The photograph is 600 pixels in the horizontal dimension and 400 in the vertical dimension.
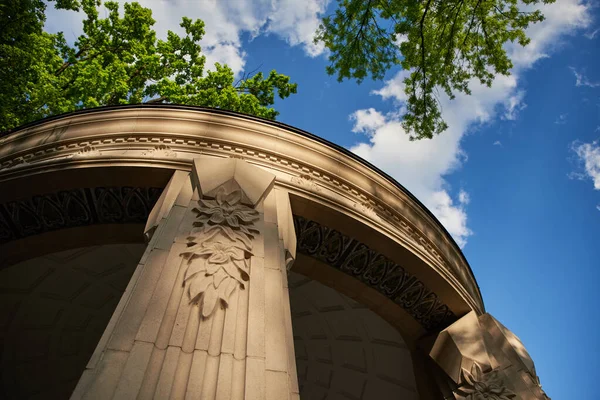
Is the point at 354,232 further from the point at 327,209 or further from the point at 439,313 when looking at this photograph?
the point at 439,313

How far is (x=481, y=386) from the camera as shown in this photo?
311 inches

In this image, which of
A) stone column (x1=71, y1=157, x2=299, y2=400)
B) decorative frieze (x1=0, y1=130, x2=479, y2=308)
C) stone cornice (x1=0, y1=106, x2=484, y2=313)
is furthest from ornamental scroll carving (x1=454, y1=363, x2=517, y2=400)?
stone column (x1=71, y1=157, x2=299, y2=400)

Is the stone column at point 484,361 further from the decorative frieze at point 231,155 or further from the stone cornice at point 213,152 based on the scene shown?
the decorative frieze at point 231,155

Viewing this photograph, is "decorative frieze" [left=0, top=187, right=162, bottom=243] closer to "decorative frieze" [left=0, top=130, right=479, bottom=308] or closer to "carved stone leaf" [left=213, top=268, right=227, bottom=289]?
"decorative frieze" [left=0, top=130, right=479, bottom=308]

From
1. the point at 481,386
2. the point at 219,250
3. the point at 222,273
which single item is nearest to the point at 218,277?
the point at 222,273

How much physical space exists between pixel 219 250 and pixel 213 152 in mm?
3041

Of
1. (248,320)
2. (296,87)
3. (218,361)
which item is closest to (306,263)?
(248,320)

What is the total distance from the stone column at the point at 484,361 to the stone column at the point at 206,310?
14.2 ft

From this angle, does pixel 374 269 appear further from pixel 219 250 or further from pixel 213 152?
pixel 219 250

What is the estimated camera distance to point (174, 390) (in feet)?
12.6

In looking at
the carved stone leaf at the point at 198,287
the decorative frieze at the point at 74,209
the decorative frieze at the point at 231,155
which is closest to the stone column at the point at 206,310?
the carved stone leaf at the point at 198,287

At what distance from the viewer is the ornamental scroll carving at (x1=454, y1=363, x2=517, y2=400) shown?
25.2 ft

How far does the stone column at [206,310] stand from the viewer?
12.9 feet

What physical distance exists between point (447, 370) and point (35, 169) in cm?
857
